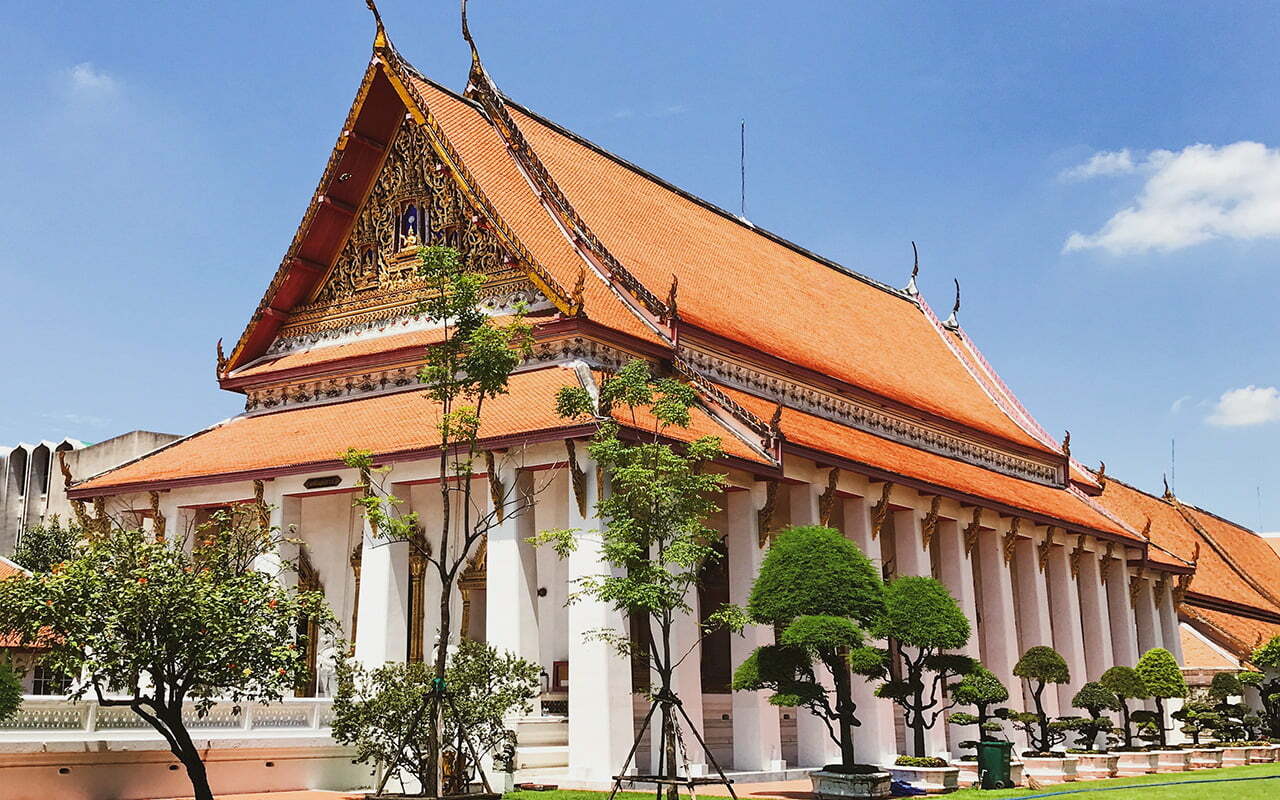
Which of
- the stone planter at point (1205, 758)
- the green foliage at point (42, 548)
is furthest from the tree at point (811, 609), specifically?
the green foliage at point (42, 548)

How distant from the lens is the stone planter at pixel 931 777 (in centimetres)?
1585

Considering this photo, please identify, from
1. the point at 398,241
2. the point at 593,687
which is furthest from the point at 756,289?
the point at 593,687

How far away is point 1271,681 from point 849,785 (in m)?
17.4

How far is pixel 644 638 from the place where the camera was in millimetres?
17484

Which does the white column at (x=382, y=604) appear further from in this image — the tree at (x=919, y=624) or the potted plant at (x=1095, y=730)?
the potted plant at (x=1095, y=730)

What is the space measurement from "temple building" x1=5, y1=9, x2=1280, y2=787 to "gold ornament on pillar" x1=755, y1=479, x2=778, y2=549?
3cm

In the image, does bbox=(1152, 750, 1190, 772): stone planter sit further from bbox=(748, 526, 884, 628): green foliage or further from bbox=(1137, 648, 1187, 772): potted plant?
bbox=(748, 526, 884, 628): green foliage

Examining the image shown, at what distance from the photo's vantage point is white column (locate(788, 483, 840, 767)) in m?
18.5

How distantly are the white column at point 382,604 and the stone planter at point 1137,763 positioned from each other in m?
11.1

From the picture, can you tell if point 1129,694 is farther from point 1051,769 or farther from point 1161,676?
point 1051,769

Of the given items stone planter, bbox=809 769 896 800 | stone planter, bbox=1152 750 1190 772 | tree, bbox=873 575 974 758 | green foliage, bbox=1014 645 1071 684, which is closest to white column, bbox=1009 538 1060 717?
stone planter, bbox=1152 750 1190 772

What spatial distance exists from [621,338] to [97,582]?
860 cm

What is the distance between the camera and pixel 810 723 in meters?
18.6

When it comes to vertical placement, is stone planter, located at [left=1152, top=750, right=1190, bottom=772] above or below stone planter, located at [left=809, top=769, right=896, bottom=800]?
below
